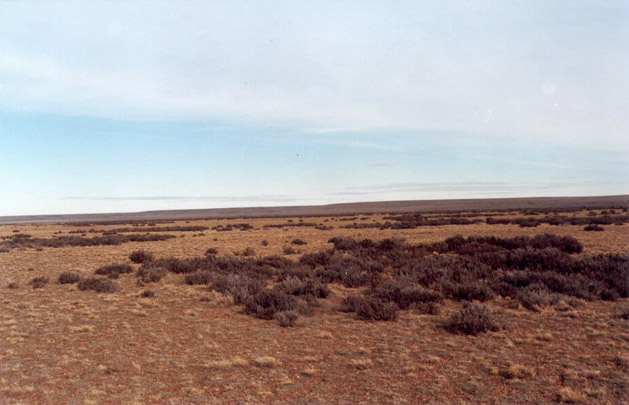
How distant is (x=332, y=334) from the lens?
9.38m

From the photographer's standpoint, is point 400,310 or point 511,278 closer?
point 400,310

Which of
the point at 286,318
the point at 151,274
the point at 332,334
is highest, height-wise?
the point at 151,274

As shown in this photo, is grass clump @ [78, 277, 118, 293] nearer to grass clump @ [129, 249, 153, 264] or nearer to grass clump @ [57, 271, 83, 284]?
grass clump @ [57, 271, 83, 284]

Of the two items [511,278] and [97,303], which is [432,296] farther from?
[97,303]

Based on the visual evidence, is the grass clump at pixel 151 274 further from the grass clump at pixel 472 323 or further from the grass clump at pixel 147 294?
the grass clump at pixel 472 323

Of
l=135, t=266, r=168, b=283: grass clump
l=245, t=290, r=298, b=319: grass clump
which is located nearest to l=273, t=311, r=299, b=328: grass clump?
l=245, t=290, r=298, b=319: grass clump

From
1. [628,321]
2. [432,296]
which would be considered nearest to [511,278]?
[432,296]

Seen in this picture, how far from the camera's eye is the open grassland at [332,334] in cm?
643

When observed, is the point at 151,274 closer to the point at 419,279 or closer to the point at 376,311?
the point at 376,311

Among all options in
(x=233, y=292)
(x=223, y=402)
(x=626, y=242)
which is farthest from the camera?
(x=626, y=242)

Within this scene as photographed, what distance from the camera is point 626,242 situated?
72.8 feet

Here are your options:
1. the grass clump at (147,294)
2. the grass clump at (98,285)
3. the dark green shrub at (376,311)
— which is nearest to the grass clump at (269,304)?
the dark green shrub at (376,311)

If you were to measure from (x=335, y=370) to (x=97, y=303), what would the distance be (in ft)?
31.9

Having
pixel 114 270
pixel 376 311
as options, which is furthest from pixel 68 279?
pixel 376 311
